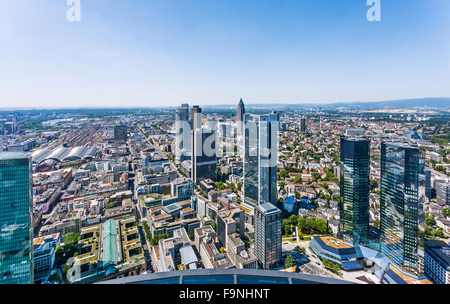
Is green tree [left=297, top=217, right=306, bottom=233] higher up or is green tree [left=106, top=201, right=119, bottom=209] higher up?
green tree [left=106, top=201, right=119, bottom=209]

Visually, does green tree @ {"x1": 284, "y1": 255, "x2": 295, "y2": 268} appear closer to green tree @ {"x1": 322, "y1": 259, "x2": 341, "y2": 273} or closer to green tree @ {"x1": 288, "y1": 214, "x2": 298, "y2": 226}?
green tree @ {"x1": 322, "y1": 259, "x2": 341, "y2": 273}

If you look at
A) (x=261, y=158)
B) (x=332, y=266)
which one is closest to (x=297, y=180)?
(x=261, y=158)

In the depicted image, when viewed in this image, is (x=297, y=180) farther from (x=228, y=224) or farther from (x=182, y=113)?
(x=182, y=113)

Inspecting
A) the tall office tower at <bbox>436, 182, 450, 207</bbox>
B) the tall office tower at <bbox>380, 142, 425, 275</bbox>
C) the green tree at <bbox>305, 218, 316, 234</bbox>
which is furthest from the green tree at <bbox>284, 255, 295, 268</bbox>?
the tall office tower at <bbox>436, 182, 450, 207</bbox>

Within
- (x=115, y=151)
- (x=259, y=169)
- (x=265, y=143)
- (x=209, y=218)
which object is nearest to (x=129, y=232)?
(x=209, y=218)

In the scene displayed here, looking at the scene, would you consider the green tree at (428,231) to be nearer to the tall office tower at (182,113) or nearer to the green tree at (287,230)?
the green tree at (287,230)

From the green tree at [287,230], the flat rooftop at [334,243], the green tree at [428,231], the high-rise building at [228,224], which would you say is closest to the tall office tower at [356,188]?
the flat rooftop at [334,243]
